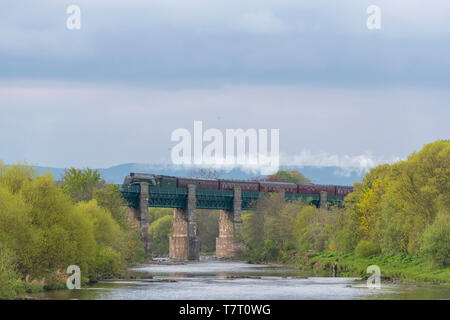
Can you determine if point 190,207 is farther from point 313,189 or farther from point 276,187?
point 313,189

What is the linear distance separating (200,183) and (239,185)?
28.5 feet

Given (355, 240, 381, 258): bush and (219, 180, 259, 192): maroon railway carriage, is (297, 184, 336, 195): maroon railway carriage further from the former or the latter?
(355, 240, 381, 258): bush

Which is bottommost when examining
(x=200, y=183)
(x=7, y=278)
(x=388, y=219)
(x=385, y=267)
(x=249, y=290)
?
(x=249, y=290)

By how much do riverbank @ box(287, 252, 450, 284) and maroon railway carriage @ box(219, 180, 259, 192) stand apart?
49.1m

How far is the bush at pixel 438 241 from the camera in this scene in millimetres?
76000

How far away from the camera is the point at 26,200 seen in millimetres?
66125

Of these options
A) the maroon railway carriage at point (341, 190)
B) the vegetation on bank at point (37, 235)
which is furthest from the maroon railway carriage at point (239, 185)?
the vegetation on bank at point (37, 235)

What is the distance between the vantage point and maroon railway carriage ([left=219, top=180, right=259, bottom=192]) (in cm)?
16112

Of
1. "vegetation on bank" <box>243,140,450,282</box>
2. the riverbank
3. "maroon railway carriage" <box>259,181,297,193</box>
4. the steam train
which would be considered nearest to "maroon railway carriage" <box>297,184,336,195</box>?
the steam train

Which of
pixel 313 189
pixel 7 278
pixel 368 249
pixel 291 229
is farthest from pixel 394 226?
pixel 313 189

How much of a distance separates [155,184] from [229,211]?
18627 mm

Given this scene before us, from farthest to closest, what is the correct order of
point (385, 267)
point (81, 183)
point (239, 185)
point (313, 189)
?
point (313, 189) → point (239, 185) → point (81, 183) → point (385, 267)

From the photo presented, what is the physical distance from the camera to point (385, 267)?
86.4 metres
